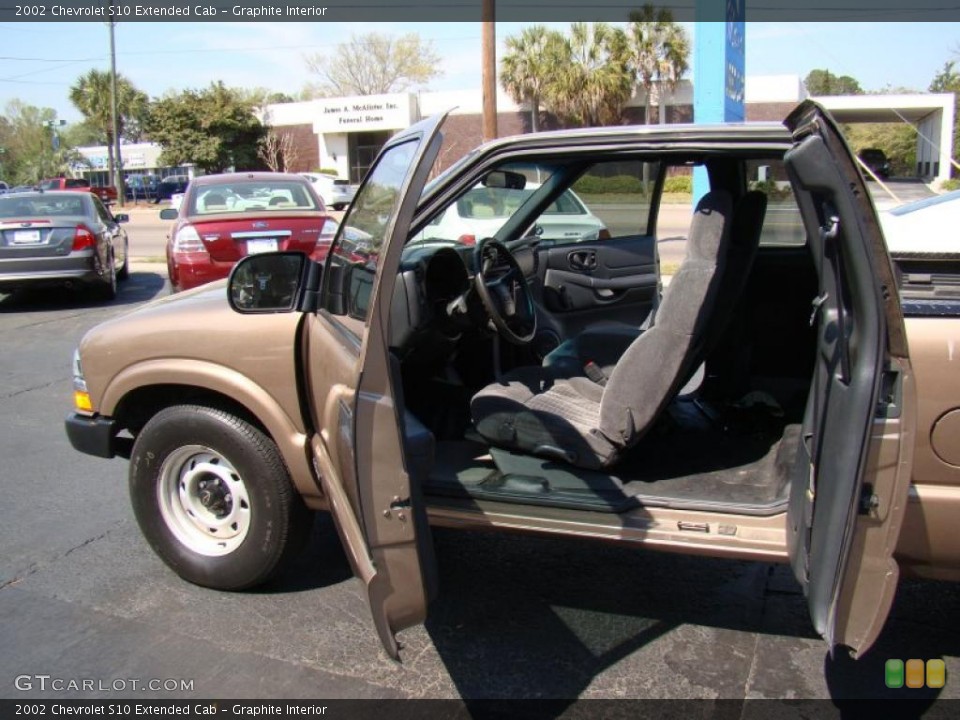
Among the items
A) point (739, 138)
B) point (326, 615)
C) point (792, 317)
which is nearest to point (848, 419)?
point (739, 138)

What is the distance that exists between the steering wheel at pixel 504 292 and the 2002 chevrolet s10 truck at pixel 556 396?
0.02m

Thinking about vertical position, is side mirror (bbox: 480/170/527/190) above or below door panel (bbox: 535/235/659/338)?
above

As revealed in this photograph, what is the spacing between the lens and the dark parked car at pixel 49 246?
11023 mm

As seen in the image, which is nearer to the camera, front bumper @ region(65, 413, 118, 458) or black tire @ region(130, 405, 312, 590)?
black tire @ region(130, 405, 312, 590)

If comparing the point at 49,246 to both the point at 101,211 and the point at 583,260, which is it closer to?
the point at 101,211

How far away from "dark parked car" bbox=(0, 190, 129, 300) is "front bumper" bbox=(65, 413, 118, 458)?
818 cm

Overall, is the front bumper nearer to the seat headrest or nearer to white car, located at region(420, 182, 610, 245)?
white car, located at region(420, 182, 610, 245)

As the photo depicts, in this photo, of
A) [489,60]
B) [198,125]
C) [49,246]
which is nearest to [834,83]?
[198,125]

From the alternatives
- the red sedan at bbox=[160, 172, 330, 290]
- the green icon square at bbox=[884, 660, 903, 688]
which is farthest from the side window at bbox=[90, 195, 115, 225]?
the green icon square at bbox=[884, 660, 903, 688]

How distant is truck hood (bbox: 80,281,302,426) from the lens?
3.42 m

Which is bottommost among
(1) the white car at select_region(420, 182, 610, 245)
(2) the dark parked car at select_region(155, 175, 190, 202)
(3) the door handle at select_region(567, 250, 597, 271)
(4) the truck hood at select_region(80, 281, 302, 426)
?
(4) the truck hood at select_region(80, 281, 302, 426)

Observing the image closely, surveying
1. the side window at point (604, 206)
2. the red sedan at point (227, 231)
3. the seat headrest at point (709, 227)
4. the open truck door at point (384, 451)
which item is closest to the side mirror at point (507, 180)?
the side window at point (604, 206)

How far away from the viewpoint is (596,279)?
5707mm

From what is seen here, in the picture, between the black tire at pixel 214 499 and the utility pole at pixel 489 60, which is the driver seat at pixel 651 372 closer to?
the black tire at pixel 214 499
